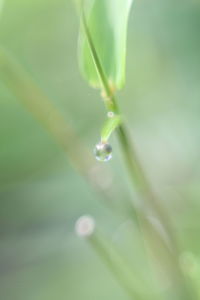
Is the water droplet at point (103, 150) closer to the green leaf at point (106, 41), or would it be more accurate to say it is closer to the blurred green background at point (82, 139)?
the green leaf at point (106, 41)

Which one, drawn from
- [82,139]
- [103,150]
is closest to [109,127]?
[103,150]

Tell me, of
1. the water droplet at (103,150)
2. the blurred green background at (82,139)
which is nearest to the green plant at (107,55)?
the water droplet at (103,150)

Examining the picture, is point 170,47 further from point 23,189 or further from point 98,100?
point 23,189

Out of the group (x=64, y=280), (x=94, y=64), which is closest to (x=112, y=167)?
(x=64, y=280)

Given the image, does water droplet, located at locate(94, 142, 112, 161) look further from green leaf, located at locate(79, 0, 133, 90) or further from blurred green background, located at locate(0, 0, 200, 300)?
blurred green background, located at locate(0, 0, 200, 300)

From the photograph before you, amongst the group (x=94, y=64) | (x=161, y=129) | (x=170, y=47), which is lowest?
(x=161, y=129)

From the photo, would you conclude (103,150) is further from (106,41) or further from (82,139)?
(82,139)
